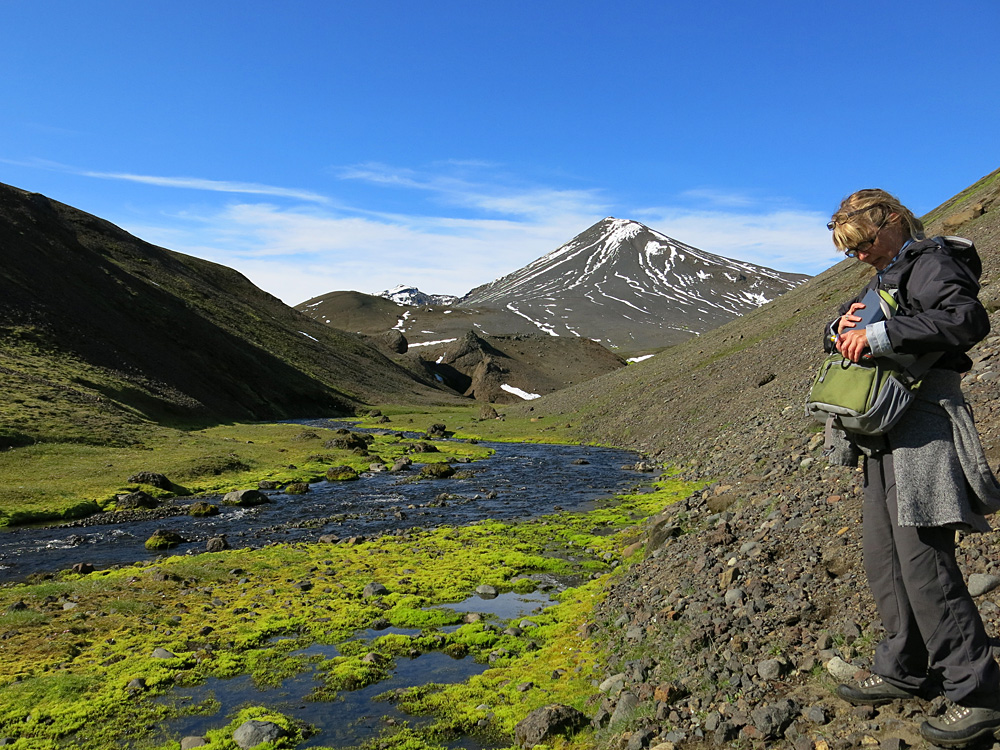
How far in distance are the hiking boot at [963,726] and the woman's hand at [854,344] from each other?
306cm

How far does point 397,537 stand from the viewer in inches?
863

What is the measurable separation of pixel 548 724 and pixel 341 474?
31035 mm

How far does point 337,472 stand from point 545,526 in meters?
19.2

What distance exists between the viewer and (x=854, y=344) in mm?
5230

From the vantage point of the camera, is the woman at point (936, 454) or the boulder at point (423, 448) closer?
the woman at point (936, 454)

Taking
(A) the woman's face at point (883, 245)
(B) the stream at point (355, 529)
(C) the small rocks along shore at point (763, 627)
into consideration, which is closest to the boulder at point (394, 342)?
(B) the stream at point (355, 529)

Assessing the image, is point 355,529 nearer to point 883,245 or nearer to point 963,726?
point 963,726

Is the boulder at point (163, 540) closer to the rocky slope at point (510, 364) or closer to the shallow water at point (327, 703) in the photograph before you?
the shallow water at point (327, 703)

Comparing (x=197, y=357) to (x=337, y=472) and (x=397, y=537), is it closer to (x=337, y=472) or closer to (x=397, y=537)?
(x=337, y=472)

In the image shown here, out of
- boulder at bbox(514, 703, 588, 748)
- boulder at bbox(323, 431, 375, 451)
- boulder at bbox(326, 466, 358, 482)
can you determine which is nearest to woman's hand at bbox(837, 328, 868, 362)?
boulder at bbox(514, 703, 588, 748)

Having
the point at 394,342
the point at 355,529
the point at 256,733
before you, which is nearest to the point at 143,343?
the point at 355,529

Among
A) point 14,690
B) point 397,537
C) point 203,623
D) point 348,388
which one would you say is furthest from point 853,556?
point 348,388

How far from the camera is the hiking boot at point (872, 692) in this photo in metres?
5.85

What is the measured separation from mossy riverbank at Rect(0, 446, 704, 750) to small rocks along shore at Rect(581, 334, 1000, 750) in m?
1.03
